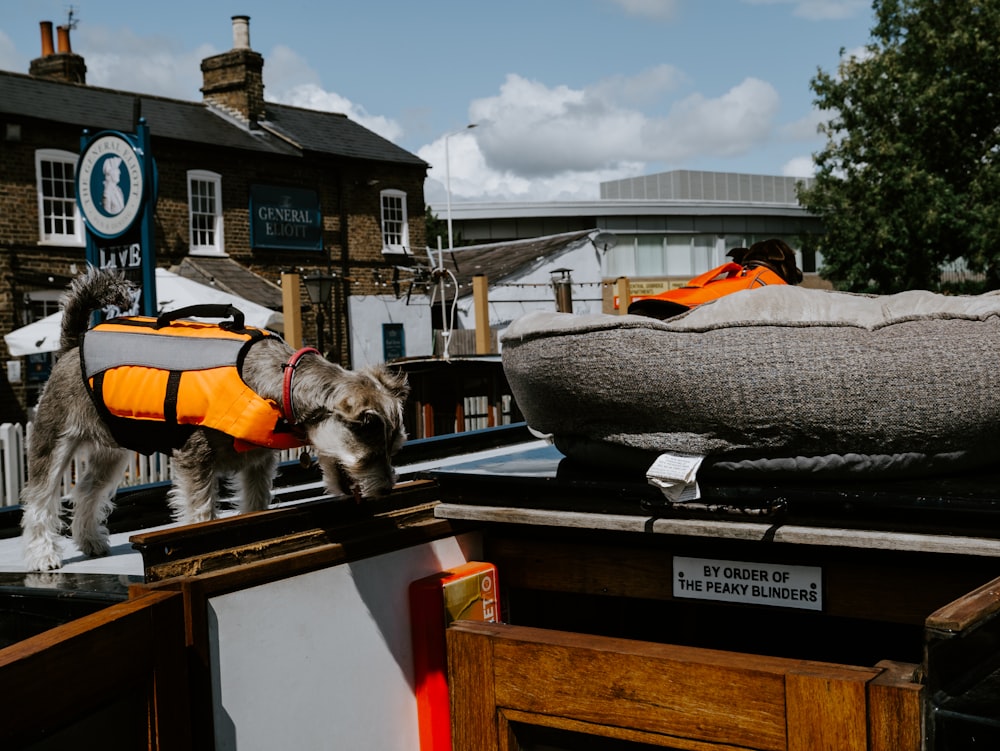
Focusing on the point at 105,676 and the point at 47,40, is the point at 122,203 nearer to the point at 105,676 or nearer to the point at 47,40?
the point at 105,676

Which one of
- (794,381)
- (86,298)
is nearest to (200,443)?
(86,298)

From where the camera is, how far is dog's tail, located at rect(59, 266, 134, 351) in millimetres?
4230

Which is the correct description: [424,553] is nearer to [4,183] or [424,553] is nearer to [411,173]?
[4,183]

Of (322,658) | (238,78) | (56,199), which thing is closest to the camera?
(322,658)

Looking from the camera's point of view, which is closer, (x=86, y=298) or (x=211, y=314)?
(x=211, y=314)

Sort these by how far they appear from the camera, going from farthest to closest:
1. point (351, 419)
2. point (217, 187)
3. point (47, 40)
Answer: point (47, 40)
point (217, 187)
point (351, 419)

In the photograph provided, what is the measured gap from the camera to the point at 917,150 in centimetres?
2550

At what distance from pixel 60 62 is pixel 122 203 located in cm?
1789

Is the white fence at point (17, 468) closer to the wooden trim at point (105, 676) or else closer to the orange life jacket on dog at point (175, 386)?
the orange life jacket on dog at point (175, 386)

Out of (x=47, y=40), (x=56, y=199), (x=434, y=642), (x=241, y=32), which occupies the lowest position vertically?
(x=434, y=642)

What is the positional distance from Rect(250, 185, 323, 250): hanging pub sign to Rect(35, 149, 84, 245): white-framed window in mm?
4497

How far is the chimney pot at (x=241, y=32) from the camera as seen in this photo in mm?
25359

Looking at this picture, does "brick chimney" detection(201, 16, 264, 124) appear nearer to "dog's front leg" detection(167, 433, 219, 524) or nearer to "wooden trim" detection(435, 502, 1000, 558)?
"dog's front leg" detection(167, 433, 219, 524)

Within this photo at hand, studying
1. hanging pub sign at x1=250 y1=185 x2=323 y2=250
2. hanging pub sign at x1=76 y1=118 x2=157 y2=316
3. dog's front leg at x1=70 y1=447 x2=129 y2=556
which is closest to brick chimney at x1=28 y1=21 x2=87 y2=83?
hanging pub sign at x1=250 y1=185 x2=323 y2=250
